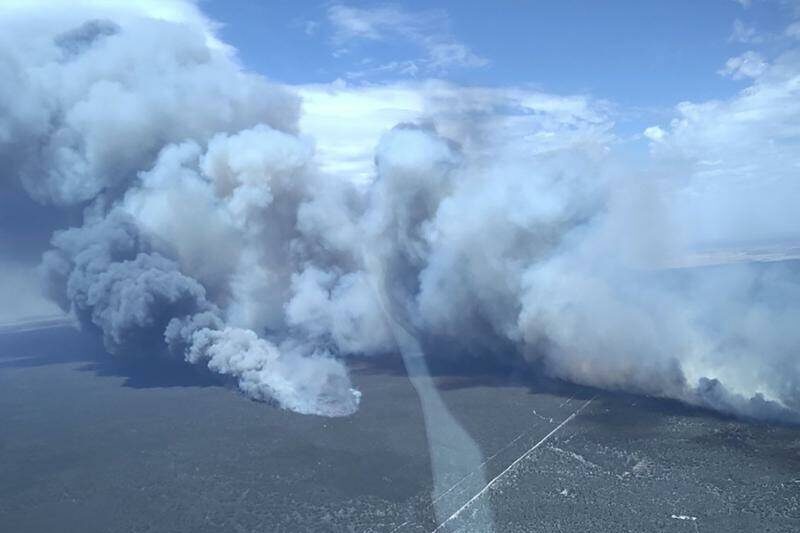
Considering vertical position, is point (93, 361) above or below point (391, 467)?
above

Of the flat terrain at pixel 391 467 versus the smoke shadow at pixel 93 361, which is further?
the smoke shadow at pixel 93 361

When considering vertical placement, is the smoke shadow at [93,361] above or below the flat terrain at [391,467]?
above

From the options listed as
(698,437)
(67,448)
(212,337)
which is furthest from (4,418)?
(698,437)

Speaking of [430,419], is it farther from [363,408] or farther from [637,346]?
[637,346]

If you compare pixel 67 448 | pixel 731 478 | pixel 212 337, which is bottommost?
pixel 731 478

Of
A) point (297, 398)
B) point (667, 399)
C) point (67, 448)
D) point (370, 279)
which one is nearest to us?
point (67, 448)
